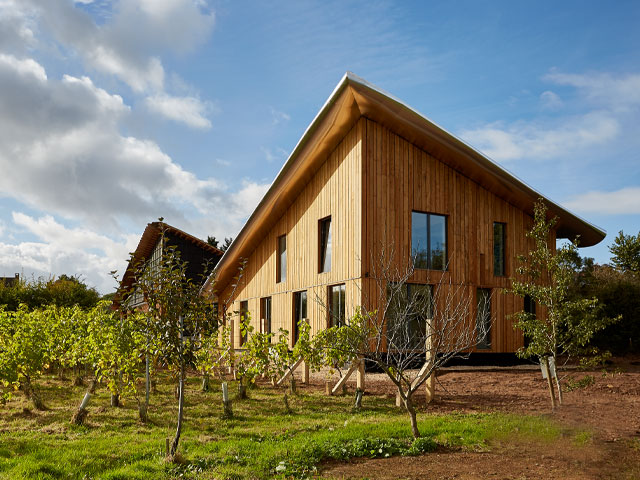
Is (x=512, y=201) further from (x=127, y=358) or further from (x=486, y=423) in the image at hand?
(x=127, y=358)

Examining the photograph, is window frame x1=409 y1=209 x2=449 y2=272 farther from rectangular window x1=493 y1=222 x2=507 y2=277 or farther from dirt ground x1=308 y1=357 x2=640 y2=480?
dirt ground x1=308 y1=357 x2=640 y2=480

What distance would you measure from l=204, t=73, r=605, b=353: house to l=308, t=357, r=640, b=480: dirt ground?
9.38 feet

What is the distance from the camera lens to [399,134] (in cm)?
1625

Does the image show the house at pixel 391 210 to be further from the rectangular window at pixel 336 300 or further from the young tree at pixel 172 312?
the young tree at pixel 172 312

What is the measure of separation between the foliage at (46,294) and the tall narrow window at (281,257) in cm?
1210

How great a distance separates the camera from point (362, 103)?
597 inches

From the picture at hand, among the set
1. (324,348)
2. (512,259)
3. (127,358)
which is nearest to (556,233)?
(512,259)

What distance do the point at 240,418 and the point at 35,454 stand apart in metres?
3.31

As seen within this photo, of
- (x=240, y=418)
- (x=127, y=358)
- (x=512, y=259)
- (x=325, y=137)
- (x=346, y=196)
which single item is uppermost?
(x=325, y=137)

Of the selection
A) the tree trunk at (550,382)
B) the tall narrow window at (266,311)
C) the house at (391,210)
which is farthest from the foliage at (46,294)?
the tree trunk at (550,382)

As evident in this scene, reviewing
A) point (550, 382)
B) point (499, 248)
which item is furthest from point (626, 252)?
point (550, 382)

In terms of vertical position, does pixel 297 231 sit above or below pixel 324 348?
above

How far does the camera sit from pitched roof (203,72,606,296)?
14.8 m

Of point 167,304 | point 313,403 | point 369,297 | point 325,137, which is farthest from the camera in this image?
point 325,137
